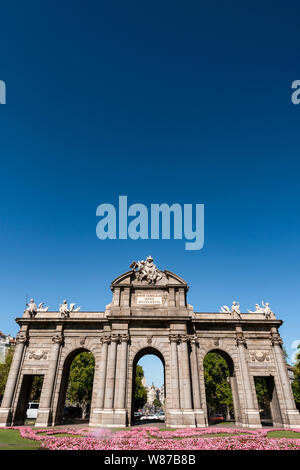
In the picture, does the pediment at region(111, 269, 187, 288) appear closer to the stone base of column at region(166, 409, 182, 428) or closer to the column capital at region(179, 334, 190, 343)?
the column capital at region(179, 334, 190, 343)

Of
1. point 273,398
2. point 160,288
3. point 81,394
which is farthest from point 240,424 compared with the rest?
point 81,394

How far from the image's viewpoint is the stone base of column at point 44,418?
25.8 m

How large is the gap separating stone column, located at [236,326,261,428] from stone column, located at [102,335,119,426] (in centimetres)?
1302

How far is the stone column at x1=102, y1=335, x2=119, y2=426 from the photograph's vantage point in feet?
82.2

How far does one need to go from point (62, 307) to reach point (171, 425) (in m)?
16.5

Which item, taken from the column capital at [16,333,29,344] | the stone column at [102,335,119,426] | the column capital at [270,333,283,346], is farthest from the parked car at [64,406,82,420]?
the column capital at [270,333,283,346]

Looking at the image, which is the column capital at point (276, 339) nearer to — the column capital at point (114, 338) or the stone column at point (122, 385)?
the stone column at point (122, 385)

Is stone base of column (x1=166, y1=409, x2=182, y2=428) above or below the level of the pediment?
below

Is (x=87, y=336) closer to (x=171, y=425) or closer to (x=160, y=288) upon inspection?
(x=160, y=288)

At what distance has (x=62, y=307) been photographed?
31266mm

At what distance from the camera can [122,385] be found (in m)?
26.4

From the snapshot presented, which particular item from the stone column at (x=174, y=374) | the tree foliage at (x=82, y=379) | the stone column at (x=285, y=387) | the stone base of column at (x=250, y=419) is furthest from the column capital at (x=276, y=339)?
the tree foliage at (x=82, y=379)

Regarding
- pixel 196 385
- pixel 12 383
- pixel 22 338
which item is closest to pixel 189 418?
pixel 196 385

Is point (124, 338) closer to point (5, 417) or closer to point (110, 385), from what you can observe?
point (110, 385)
